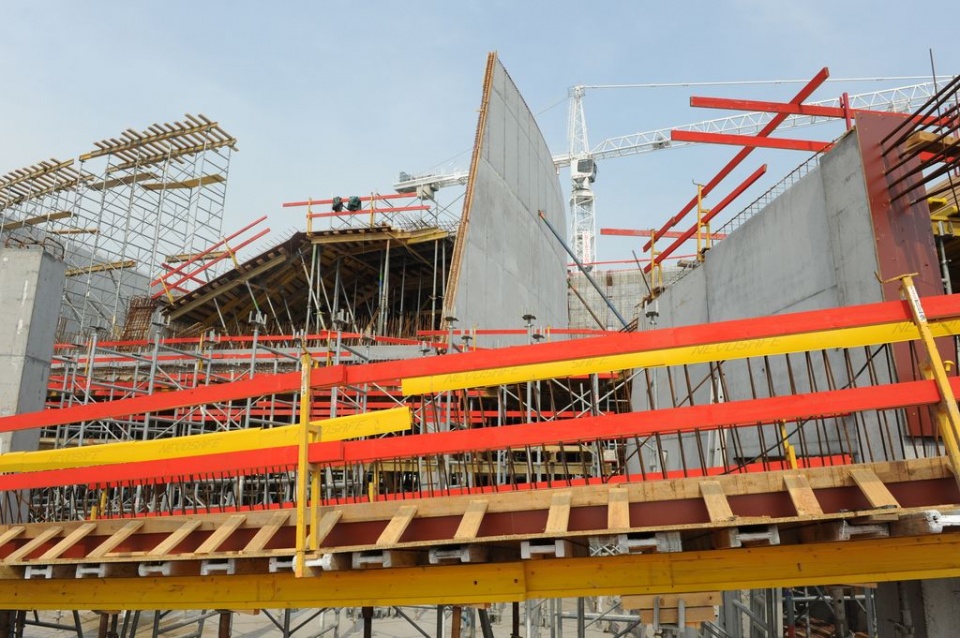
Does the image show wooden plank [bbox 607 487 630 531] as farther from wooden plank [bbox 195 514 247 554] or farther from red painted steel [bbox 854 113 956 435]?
red painted steel [bbox 854 113 956 435]

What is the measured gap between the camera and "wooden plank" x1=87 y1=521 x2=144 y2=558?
514 cm

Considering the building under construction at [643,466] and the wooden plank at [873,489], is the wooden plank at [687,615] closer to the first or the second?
the building under construction at [643,466]

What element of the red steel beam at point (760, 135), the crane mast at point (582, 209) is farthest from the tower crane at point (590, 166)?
the red steel beam at point (760, 135)

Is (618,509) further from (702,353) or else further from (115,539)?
(115,539)

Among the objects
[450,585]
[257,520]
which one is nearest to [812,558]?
[450,585]

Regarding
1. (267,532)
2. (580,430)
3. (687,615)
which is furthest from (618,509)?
(267,532)

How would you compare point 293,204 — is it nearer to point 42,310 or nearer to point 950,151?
point 42,310

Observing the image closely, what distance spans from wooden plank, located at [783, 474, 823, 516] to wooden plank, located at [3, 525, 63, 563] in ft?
19.8

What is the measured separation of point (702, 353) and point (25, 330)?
9915 millimetres

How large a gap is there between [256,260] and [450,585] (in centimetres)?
2380

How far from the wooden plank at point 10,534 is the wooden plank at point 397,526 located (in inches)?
160

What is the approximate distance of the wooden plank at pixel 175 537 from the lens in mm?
4965

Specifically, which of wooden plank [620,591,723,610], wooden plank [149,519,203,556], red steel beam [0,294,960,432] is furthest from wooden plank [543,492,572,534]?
wooden plank [149,519,203,556]

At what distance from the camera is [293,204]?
85.1 ft
